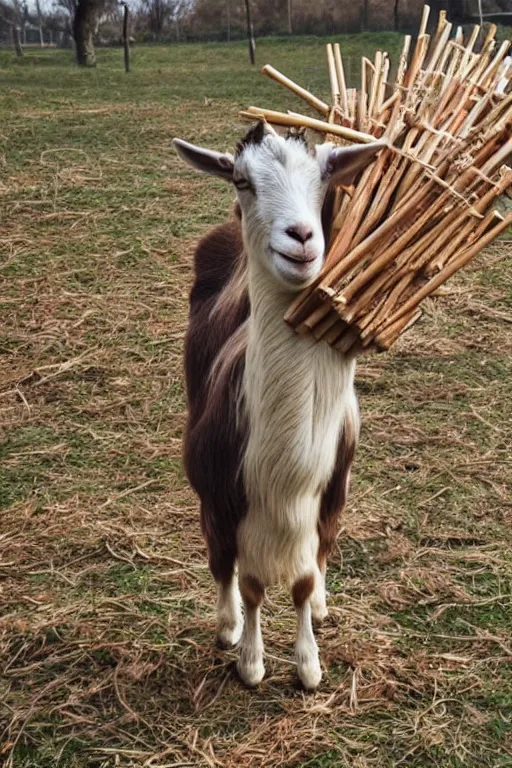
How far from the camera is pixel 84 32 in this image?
1587 centimetres

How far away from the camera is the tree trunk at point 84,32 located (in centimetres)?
1586

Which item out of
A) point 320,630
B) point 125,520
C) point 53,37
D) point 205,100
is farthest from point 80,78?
point 320,630

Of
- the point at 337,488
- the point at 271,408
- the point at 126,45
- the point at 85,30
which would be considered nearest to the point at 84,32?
the point at 85,30

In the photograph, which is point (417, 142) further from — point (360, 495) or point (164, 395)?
point (164, 395)

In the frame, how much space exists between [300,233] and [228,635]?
162cm

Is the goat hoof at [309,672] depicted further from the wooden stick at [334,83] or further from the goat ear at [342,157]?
the wooden stick at [334,83]

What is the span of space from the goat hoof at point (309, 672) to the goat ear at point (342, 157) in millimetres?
1589

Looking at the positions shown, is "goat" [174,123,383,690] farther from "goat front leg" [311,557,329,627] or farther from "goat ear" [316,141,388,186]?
"goat front leg" [311,557,329,627]

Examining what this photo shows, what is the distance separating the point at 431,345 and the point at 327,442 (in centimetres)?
325

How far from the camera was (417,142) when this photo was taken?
3006 mm

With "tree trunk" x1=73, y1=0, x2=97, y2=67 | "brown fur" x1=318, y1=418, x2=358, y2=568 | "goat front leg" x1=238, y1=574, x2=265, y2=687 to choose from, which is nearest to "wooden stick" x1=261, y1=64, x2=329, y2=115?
"brown fur" x1=318, y1=418, x2=358, y2=568

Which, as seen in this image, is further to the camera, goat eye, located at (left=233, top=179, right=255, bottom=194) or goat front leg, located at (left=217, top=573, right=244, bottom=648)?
goat front leg, located at (left=217, top=573, right=244, bottom=648)

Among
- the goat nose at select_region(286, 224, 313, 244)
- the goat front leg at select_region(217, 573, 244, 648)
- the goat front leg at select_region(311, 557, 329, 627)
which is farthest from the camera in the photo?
the goat front leg at select_region(311, 557, 329, 627)

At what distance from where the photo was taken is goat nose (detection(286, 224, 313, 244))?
2.33 metres
